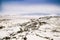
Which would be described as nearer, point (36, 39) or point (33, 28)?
point (36, 39)

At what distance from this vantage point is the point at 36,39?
0.98 metres

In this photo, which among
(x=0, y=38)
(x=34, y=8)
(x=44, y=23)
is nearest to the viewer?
(x=0, y=38)

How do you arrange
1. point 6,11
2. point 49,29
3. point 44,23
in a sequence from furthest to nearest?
point 6,11, point 44,23, point 49,29

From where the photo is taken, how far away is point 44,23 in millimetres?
1475

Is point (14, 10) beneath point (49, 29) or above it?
above

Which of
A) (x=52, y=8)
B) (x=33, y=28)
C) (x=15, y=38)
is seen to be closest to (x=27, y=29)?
(x=33, y=28)

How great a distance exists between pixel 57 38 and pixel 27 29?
43 cm

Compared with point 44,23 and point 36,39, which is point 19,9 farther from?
point 36,39

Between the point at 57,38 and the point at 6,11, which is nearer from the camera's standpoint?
the point at 57,38

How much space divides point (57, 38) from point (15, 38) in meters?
0.47

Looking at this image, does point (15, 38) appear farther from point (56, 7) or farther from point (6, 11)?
point (56, 7)

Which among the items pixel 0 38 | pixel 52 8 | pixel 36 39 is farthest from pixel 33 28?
pixel 52 8

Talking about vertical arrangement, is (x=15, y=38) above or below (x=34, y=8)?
below

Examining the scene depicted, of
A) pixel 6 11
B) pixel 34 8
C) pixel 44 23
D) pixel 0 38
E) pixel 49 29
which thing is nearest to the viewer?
pixel 0 38
